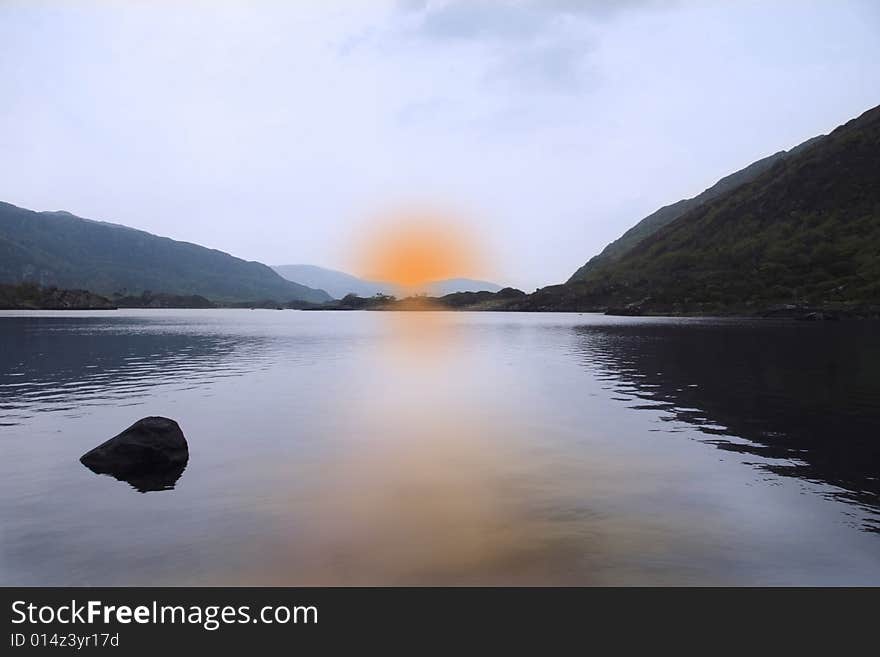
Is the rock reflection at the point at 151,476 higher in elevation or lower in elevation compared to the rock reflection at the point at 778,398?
higher

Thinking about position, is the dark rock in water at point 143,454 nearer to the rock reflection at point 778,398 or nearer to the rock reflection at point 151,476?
the rock reflection at point 151,476

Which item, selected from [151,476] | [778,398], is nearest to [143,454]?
[151,476]

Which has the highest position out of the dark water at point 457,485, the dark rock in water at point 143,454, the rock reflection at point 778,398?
the dark rock in water at point 143,454

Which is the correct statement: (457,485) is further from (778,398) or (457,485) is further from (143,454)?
(778,398)

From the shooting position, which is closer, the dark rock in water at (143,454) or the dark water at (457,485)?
the dark water at (457,485)

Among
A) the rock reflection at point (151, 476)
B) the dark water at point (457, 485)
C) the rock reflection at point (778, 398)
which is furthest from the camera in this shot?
the rock reflection at point (778, 398)

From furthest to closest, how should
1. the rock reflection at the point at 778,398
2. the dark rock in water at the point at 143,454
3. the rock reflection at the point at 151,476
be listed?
1. the rock reflection at the point at 778,398
2. the dark rock in water at the point at 143,454
3. the rock reflection at the point at 151,476

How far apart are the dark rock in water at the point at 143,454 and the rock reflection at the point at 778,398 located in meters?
28.8

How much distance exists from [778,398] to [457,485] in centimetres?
3497

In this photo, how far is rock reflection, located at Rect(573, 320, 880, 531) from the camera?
29078 millimetres

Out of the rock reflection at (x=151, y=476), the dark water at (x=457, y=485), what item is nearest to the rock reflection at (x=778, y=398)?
the dark water at (x=457, y=485)

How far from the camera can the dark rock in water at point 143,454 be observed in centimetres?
2803

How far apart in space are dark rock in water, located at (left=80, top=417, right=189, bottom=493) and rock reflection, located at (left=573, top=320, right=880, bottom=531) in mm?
28774
